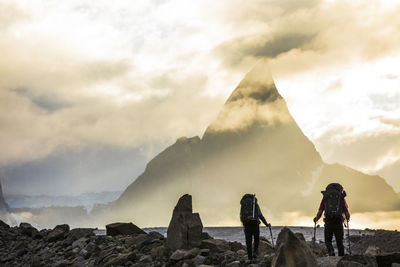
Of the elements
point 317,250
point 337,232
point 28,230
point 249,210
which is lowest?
point 317,250

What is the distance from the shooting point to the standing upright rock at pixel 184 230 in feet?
61.9

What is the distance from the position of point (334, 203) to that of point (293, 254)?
14.7 ft

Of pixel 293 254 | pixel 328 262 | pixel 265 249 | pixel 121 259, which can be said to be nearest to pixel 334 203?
pixel 328 262

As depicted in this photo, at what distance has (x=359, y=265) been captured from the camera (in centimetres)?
1267

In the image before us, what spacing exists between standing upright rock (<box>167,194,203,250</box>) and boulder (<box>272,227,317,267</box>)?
646 centimetres

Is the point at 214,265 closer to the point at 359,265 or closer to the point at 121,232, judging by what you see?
the point at 359,265

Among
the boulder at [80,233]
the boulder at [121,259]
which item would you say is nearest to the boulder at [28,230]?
the boulder at [80,233]

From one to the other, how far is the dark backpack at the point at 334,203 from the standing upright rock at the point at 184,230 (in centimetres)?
598

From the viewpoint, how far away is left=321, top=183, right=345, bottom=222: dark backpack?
16.3 meters

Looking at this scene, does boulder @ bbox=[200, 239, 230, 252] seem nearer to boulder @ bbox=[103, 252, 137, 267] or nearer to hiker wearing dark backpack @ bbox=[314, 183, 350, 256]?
boulder @ bbox=[103, 252, 137, 267]

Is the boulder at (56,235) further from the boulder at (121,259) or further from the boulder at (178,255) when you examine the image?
the boulder at (178,255)

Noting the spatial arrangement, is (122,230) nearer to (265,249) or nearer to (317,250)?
(265,249)

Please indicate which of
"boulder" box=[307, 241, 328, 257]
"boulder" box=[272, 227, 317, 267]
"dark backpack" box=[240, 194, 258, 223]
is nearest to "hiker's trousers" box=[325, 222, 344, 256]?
"boulder" box=[307, 241, 328, 257]

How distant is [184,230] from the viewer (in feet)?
62.2
